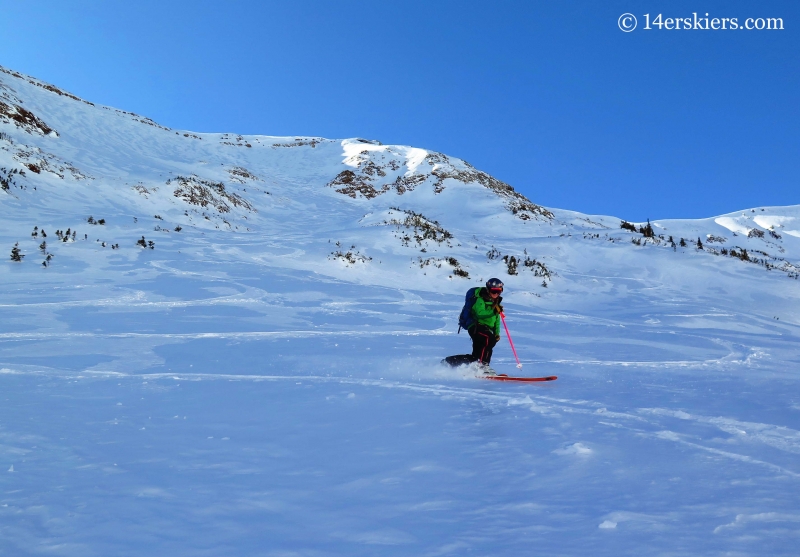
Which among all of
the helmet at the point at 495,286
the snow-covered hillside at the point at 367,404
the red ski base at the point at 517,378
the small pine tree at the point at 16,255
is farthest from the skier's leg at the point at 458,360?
the small pine tree at the point at 16,255

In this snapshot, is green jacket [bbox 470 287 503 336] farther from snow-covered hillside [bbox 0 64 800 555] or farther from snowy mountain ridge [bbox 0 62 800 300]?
snowy mountain ridge [bbox 0 62 800 300]

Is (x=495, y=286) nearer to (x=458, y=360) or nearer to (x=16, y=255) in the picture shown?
(x=458, y=360)

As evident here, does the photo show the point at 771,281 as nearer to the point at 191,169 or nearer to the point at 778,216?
the point at 191,169

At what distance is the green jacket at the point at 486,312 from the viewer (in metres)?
6.91

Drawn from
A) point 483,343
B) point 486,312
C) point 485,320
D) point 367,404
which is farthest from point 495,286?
point 367,404

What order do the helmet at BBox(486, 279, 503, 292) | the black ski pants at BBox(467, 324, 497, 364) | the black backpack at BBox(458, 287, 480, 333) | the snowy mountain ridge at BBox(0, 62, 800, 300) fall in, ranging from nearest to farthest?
the black ski pants at BBox(467, 324, 497, 364) → the helmet at BBox(486, 279, 503, 292) → the black backpack at BBox(458, 287, 480, 333) → the snowy mountain ridge at BBox(0, 62, 800, 300)

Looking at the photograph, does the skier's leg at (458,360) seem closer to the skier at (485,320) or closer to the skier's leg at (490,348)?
the skier at (485,320)

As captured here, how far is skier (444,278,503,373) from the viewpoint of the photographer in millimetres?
6779

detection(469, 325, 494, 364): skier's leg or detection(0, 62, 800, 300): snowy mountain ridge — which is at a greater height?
detection(0, 62, 800, 300): snowy mountain ridge

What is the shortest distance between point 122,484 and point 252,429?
1171mm

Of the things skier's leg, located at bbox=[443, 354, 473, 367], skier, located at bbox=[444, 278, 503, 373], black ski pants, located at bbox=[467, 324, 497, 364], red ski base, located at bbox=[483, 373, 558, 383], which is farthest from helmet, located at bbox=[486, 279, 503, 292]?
red ski base, located at bbox=[483, 373, 558, 383]

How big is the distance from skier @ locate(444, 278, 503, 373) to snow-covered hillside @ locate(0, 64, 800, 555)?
609mm

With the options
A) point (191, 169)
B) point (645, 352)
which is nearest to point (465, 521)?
point (645, 352)

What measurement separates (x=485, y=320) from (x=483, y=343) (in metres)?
0.34
